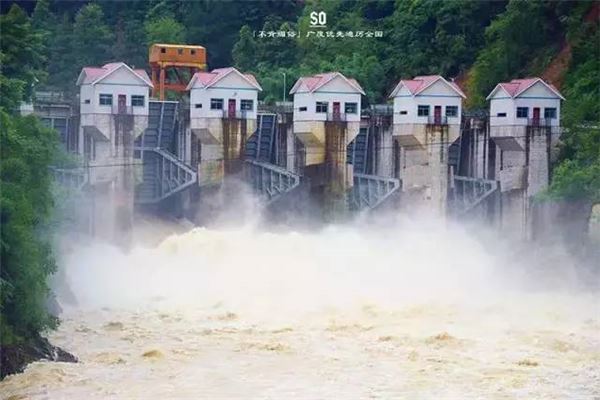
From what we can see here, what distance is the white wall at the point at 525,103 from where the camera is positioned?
17.7 meters

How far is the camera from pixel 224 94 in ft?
55.6

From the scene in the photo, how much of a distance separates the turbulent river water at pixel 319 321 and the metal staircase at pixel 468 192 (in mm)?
305

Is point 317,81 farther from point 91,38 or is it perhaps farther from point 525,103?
point 91,38

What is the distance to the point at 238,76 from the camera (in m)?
17.0

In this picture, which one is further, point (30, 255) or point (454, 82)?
point (454, 82)

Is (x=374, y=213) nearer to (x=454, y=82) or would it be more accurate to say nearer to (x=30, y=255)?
(x=454, y=82)

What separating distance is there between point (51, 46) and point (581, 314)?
23.1ft

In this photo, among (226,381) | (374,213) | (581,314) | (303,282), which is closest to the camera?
(226,381)

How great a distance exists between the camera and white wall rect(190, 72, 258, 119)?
55.4 ft

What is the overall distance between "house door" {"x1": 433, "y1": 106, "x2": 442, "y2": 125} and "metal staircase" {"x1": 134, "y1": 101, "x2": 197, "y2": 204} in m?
3.08

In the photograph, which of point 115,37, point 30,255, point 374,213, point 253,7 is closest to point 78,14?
point 115,37

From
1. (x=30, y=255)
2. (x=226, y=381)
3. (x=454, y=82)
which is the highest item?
(x=454, y=82)

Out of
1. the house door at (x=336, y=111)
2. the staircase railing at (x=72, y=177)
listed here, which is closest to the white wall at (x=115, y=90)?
the staircase railing at (x=72, y=177)

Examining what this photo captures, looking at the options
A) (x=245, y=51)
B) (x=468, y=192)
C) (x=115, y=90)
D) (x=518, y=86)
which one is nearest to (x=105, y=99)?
(x=115, y=90)
